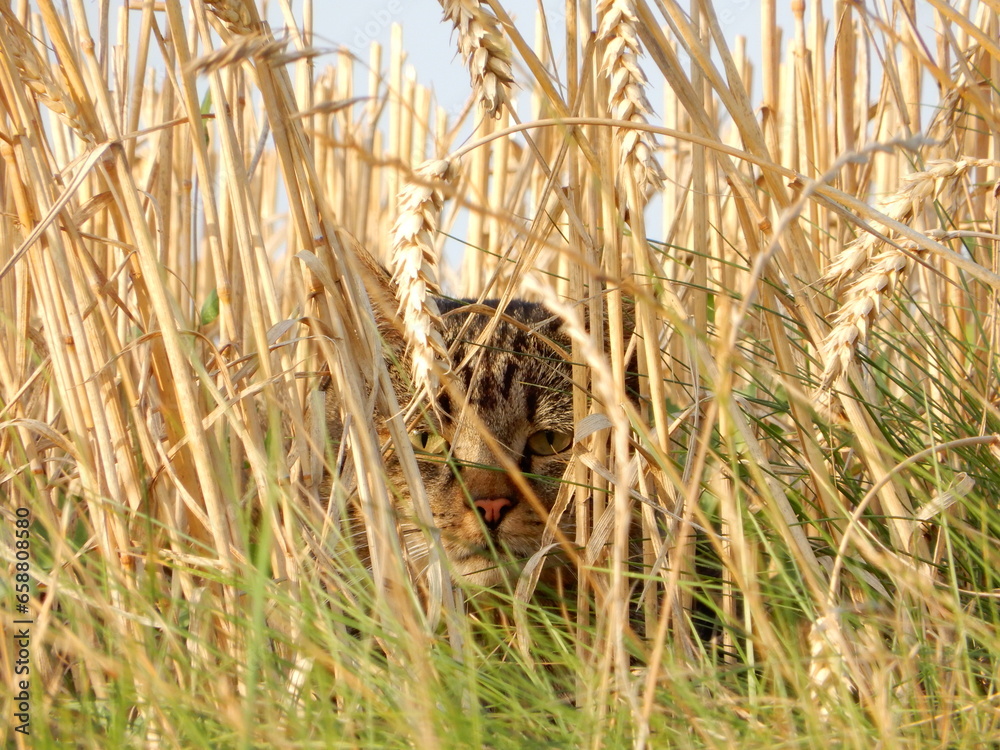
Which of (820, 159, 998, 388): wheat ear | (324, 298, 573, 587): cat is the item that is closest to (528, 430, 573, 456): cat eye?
(324, 298, 573, 587): cat

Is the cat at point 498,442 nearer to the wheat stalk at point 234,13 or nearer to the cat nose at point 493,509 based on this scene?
the cat nose at point 493,509

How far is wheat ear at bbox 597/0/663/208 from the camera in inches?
37.1

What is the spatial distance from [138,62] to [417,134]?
2052 mm

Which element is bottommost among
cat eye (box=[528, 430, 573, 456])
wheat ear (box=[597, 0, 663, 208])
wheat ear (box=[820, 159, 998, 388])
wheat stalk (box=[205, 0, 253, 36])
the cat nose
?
the cat nose

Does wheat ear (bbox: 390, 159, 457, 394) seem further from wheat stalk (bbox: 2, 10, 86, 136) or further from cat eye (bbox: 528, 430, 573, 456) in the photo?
cat eye (bbox: 528, 430, 573, 456)

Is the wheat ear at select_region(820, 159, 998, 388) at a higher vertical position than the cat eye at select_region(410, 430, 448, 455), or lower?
higher

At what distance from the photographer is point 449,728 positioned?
82cm

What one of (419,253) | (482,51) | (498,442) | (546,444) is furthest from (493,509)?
(482,51)

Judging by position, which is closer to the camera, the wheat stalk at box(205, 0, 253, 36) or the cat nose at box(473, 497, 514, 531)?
the wheat stalk at box(205, 0, 253, 36)

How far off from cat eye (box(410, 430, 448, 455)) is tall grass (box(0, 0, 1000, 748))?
293 millimetres

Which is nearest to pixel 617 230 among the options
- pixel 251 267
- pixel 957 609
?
pixel 251 267

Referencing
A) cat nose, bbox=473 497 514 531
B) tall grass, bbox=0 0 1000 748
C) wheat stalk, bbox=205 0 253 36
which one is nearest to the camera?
tall grass, bbox=0 0 1000 748

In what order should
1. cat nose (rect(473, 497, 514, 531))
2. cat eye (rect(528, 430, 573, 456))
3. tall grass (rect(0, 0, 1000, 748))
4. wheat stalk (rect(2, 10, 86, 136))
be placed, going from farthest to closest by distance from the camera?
cat eye (rect(528, 430, 573, 456)) → cat nose (rect(473, 497, 514, 531)) → wheat stalk (rect(2, 10, 86, 136)) → tall grass (rect(0, 0, 1000, 748))

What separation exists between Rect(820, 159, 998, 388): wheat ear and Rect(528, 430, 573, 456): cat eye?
Result: 0.81m
